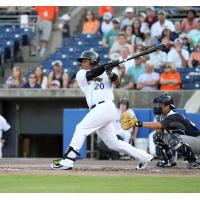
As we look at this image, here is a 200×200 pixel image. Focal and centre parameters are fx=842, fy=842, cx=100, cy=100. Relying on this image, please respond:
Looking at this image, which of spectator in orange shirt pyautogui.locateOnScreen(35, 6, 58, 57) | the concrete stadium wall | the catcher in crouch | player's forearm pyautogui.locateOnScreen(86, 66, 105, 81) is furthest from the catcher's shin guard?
spectator in orange shirt pyautogui.locateOnScreen(35, 6, 58, 57)

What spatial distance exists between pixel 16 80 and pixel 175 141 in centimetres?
724

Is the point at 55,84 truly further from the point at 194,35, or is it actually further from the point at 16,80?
the point at 194,35

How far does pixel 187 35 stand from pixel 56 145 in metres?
4.47

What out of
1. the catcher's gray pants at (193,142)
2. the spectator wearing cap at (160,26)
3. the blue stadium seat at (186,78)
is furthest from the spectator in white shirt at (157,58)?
the catcher's gray pants at (193,142)

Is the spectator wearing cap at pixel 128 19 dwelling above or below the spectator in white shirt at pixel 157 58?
above

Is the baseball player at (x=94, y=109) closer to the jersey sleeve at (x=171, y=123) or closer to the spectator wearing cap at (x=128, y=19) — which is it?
the jersey sleeve at (x=171, y=123)

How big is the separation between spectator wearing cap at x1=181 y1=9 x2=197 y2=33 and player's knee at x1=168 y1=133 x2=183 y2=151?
756 centimetres

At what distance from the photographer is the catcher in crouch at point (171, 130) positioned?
1139cm

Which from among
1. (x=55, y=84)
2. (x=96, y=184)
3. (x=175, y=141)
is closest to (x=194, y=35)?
(x=55, y=84)

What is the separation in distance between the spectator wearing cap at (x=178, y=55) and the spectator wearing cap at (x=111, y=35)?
1809 mm

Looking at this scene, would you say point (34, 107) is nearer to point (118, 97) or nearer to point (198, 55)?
point (118, 97)

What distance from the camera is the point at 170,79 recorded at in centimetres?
1691
